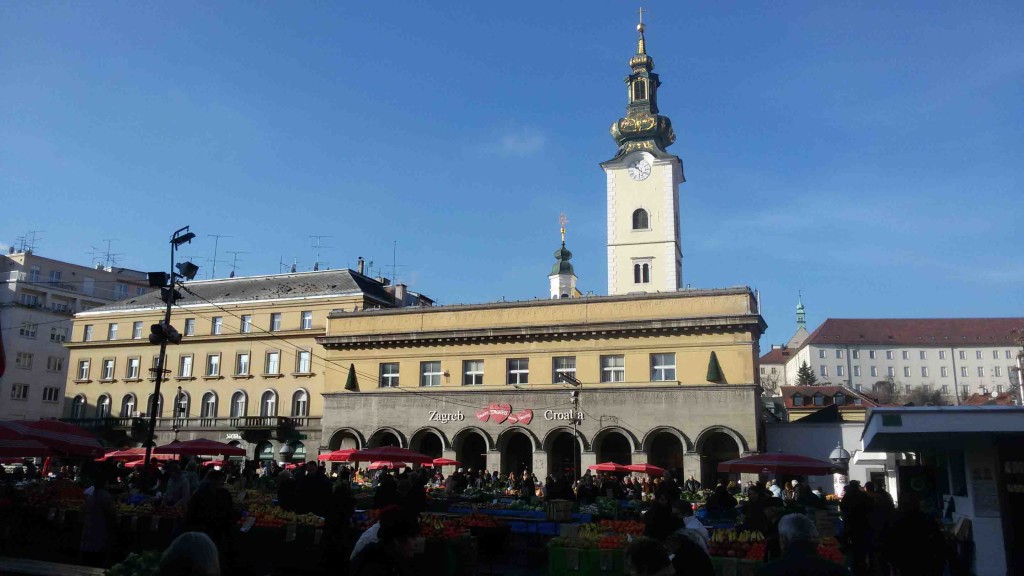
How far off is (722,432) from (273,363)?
90.9 feet

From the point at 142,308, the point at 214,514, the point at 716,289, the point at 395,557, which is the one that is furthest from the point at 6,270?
the point at 395,557

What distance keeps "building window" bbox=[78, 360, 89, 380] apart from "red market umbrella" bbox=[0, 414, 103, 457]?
37514 mm

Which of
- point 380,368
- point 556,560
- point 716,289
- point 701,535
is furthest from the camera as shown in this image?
point 380,368

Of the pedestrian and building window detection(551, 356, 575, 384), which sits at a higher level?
building window detection(551, 356, 575, 384)

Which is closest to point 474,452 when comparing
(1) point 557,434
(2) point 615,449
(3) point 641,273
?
(1) point 557,434

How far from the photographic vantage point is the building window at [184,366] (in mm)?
52344

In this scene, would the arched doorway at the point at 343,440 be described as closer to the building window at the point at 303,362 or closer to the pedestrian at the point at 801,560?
the building window at the point at 303,362

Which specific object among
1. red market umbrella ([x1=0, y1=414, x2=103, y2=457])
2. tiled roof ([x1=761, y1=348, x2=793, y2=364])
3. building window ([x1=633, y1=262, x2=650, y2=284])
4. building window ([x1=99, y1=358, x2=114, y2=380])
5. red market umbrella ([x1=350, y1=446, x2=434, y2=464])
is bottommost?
red market umbrella ([x1=350, y1=446, x2=434, y2=464])

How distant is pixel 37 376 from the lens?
66125 millimetres

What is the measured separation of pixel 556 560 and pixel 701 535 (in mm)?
3666

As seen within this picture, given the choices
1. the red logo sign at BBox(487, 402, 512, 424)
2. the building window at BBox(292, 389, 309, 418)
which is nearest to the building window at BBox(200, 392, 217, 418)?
the building window at BBox(292, 389, 309, 418)

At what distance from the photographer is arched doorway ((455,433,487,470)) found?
41.8 metres

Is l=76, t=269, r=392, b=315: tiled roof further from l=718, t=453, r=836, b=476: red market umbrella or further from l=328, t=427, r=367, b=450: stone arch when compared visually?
l=718, t=453, r=836, b=476: red market umbrella

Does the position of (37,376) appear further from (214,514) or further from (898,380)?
(898,380)
